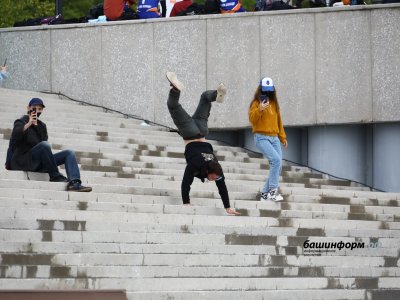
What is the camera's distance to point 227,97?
69.4ft

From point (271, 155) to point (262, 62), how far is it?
164 inches

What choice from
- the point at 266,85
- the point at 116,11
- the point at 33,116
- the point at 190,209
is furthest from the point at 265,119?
the point at 116,11

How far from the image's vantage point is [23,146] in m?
15.7

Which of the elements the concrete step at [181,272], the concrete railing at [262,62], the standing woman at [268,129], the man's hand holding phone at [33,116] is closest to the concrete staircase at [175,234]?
the concrete step at [181,272]

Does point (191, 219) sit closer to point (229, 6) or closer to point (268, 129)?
point (268, 129)

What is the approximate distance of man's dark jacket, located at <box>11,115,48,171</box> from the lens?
51.4ft

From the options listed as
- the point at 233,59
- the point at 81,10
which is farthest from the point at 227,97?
the point at 81,10

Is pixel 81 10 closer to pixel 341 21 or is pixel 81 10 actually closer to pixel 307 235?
pixel 341 21

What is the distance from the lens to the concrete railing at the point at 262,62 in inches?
824

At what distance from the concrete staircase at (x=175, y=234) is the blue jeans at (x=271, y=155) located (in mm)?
303

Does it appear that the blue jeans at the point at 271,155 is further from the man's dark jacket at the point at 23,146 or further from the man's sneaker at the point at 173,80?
the man's dark jacket at the point at 23,146

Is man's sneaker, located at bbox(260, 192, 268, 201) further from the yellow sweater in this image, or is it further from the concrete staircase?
the yellow sweater

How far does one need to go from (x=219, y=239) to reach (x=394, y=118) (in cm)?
636

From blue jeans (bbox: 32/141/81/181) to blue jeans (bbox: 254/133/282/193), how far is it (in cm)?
273
